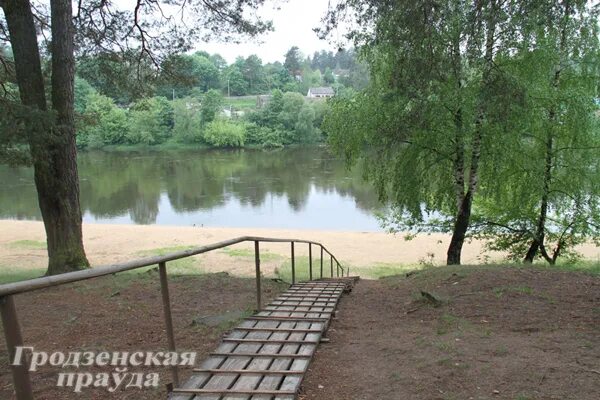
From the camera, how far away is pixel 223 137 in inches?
2825

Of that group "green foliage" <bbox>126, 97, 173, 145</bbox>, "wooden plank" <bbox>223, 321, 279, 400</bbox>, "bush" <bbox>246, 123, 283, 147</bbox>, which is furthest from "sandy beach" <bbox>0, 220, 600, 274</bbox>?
"green foliage" <bbox>126, 97, 173, 145</bbox>

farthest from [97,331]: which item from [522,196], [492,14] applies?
[522,196]

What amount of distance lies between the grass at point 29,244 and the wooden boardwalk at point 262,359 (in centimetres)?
1398

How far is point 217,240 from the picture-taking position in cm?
1738

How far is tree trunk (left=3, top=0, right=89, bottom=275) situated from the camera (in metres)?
7.63

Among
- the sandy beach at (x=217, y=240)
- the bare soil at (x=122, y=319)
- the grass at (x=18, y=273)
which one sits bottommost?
the sandy beach at (x=217, y=240)

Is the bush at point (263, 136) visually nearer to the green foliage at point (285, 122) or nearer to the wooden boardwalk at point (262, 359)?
the green foliage at point (285, 122)

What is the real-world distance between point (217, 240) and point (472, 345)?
14.2 m

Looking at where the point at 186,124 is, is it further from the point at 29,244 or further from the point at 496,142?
the point at 496,142

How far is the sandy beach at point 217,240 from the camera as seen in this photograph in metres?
14.0

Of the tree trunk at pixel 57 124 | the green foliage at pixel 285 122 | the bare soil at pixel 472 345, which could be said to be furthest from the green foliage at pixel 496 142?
the green foliage at pixel 285 122

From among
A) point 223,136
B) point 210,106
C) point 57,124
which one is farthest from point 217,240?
point 210,106

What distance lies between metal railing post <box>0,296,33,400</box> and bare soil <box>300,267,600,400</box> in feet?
5.40

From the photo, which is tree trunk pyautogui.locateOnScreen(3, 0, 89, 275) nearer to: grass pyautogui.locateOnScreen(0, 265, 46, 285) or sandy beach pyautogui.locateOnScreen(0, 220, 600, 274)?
grass pyautogui.locateOnScreen(0, 265, 46, 285)
